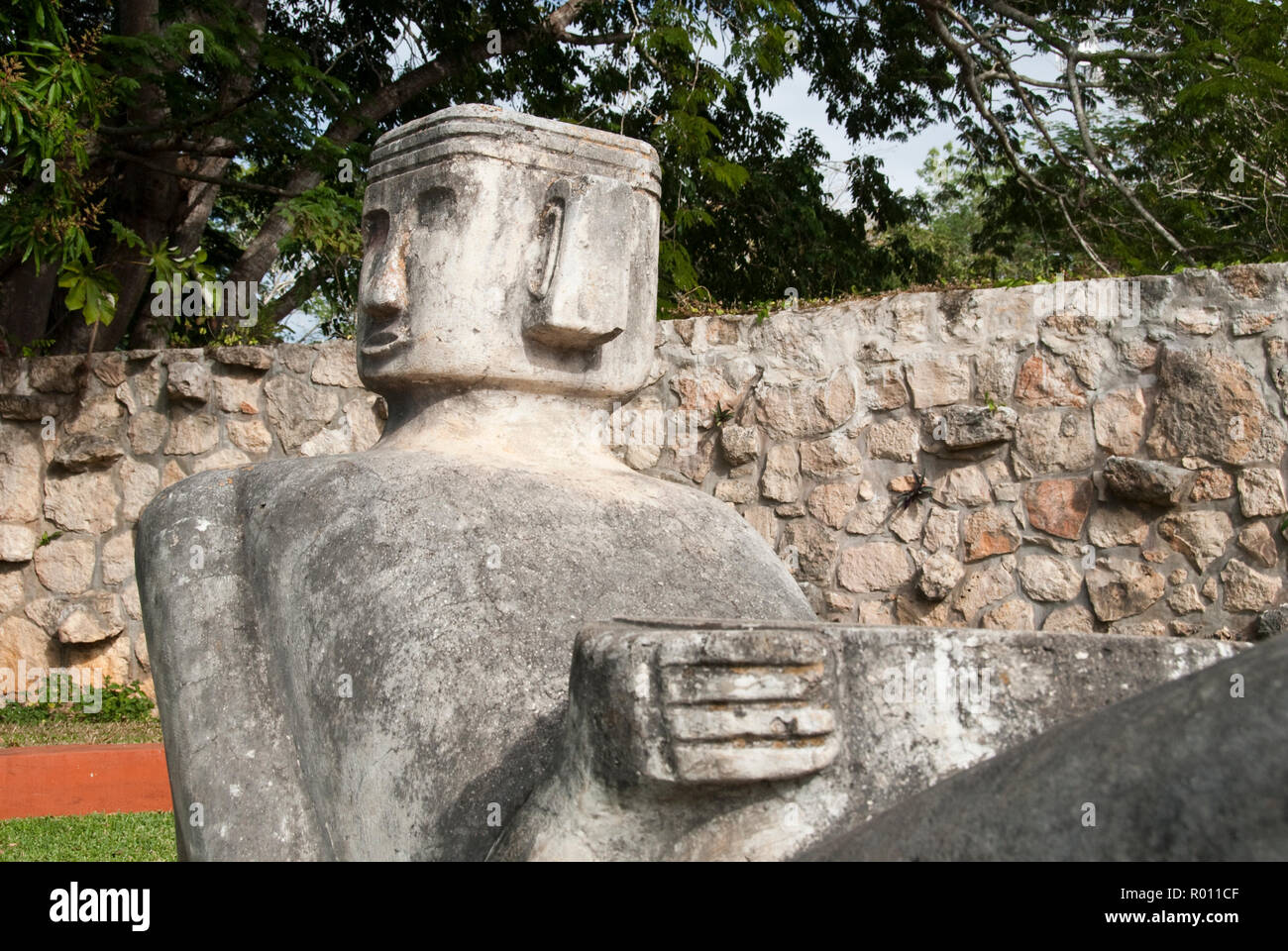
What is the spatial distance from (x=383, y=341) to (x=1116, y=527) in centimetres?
312

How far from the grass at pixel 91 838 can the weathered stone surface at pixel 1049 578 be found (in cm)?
296

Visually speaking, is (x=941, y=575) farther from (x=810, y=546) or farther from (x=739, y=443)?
(x=739, y=443)

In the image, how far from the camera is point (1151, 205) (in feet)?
26.8

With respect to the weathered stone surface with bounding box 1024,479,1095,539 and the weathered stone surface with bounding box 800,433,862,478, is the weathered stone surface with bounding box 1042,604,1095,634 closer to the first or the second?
the weathered stone surface with bounding box 1024,479,1095,539

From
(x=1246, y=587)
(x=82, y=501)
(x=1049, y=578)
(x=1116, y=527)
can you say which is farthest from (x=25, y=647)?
(x=1246, y=587)

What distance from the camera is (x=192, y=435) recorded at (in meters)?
6.18

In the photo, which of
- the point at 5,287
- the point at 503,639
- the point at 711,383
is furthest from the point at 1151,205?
the point at 503,639

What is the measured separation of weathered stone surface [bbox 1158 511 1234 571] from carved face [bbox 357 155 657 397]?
2.86m

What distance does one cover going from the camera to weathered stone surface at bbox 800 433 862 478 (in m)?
5.30

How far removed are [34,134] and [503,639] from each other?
3.85 m

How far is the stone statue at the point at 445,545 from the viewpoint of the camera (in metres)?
2.09

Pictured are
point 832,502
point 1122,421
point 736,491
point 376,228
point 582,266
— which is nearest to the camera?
point 582,266

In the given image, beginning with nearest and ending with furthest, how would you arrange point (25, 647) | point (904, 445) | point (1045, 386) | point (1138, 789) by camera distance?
1. point (1138, 789)
2. point (1045, 386)
3. point (904, 445)
4. point (25, 647)

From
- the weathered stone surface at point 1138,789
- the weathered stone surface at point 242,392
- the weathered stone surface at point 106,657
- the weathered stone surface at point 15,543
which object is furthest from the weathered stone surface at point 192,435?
the weathered stone surface at point 1138,789
